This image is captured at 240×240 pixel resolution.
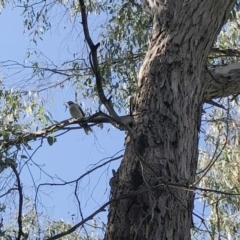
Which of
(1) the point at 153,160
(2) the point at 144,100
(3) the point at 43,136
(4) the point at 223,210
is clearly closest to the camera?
(1) the point at 153,160

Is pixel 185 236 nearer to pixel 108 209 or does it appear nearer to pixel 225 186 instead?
pixel 108 209

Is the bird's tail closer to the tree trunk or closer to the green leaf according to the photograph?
the green leaf

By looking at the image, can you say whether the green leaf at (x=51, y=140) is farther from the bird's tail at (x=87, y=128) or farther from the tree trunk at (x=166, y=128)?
the tree trunk at (x=166, y=128)

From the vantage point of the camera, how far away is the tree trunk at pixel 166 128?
192 centimetres

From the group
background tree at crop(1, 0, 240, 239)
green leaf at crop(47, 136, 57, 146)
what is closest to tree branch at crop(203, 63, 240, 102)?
background tree at crop(1, 0, 240, 239)

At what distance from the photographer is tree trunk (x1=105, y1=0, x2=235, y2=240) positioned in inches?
75.6

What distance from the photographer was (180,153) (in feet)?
6.93

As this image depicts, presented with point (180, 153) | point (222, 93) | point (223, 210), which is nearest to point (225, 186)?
point (223, 210)

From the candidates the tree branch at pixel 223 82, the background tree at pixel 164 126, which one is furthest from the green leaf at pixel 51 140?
the tree branch at pixel 223 82

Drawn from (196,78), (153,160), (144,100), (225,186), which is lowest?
(153,160)

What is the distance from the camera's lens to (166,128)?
213 cm

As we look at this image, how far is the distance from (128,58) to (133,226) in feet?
7.26

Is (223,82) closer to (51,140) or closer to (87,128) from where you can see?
(87,128)

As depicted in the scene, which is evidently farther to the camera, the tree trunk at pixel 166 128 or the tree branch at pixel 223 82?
the tree branch at pixel 223 82
